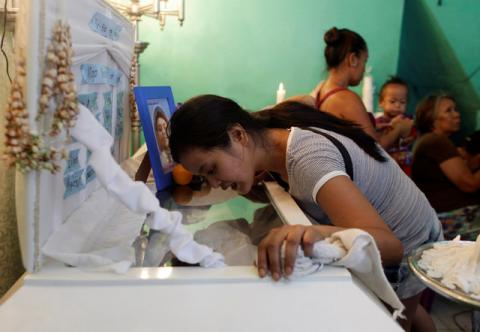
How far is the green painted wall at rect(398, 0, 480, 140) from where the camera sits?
2.82 metres

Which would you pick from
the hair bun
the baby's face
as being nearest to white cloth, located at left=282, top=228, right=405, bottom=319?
the hair bun

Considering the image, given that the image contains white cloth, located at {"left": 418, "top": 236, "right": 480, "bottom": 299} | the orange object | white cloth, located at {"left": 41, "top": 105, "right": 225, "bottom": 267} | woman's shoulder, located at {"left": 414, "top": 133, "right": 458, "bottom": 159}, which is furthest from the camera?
woman's shoulder, located at {"left": 414, "top": 133, "right": 458, "bottom": 159}

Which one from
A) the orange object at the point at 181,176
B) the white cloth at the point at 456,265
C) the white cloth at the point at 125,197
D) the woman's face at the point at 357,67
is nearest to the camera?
the white cloth at the point at 125,197

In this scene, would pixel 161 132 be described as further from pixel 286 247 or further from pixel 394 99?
pixel 394 99

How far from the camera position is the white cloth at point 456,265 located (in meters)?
0.68

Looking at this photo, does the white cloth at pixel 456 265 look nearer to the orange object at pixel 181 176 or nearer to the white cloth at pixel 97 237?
the white cloth at pixel 97 237

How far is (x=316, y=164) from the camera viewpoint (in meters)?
0.84

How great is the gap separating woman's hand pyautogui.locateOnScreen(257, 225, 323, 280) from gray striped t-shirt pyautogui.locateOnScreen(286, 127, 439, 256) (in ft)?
0.66

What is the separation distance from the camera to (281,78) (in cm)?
312

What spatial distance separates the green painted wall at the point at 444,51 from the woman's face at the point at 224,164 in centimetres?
241

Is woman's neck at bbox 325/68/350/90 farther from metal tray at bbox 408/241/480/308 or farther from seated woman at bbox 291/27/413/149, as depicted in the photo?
metal tray at bbox 408/241/480/308

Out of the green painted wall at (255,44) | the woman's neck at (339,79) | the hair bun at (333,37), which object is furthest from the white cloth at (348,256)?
the green painted wall at (255,44)

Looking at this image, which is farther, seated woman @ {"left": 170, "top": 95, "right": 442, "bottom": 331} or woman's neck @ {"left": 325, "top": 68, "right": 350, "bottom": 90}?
woman's neck @ {"left": 325, "top": 68, "right": 350, "bottom": 90}

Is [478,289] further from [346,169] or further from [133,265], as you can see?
[133,265]
